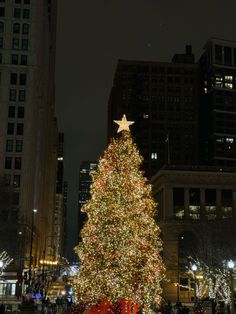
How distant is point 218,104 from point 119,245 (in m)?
145

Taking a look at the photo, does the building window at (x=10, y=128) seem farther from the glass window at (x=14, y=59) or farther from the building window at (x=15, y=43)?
the building window at (x=15, y=43)

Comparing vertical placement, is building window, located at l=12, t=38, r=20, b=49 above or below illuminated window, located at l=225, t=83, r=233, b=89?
below

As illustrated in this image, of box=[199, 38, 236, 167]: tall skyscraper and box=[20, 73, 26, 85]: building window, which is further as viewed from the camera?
box=[199, 38, 236, 167]: tall skyscraper

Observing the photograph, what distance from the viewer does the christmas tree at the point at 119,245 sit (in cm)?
3088

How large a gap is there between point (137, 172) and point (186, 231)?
65151 mm

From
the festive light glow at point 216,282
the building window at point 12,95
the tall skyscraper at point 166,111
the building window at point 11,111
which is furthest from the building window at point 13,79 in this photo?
the tall skyscraper at point 166,111

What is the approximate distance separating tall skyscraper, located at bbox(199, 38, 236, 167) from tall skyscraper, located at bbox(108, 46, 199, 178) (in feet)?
13.7

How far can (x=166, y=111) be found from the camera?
585 feet

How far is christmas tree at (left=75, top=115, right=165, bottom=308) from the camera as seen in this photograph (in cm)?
3088

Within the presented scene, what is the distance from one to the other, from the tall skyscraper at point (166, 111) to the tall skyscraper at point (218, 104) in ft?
13.7

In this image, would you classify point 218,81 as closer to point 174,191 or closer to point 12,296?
point 174,191

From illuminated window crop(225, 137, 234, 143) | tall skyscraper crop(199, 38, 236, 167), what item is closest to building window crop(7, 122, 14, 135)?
tall skyscraper crop(199, 38, 236, 167)

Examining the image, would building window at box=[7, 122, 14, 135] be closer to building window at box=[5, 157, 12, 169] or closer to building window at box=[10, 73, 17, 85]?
building window at box=[5, 157, 12, 169]

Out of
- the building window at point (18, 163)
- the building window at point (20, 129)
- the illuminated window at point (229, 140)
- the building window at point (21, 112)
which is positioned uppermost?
the illuminated window at point (229, 140)
